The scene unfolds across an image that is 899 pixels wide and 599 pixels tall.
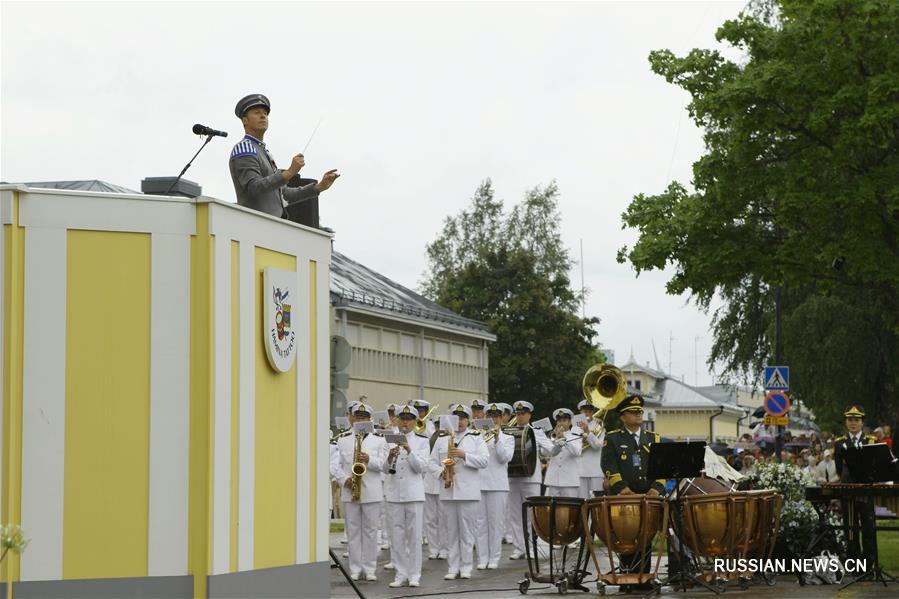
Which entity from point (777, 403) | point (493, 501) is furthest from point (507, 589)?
point (777, 403)

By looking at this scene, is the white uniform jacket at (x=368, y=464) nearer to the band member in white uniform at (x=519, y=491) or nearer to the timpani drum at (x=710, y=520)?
the band member in white uniform at (x=519, y=491)

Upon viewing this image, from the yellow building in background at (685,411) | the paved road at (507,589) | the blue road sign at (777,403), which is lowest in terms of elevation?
the paved road at (507,589)

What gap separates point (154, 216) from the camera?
263 inches

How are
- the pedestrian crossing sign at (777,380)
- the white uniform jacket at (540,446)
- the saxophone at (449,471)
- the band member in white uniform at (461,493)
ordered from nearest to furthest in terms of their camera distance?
1. the band member in white uniform at (461,493)
2. the saxophone at (449,471)
3. the white uniform jacket at (540,446)
4. the pedestrian crossing sign at (777,380)

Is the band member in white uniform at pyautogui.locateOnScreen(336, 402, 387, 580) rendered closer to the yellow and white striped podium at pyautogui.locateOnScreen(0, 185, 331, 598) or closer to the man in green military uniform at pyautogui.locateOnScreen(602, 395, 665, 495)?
the man in green military uniform at pyautogui.locateOnScreen(602, 395, 665, 495)

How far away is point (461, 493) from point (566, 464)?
3548 mm

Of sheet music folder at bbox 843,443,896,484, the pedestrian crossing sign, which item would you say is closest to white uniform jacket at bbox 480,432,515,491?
sheet music folder at bbox 843,443,896,484

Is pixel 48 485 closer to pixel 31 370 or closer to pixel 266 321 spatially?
pixel 31 370

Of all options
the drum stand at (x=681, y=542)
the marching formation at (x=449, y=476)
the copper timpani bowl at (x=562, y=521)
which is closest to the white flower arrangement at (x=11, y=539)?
the drum stand at (x=681, y=542)

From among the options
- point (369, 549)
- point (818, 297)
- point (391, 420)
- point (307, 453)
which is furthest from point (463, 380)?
point (307, 453)

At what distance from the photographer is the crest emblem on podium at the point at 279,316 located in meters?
7.14

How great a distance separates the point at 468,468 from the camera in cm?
1828

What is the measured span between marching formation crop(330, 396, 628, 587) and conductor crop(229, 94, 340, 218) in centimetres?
928

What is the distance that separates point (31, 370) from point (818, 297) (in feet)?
116
